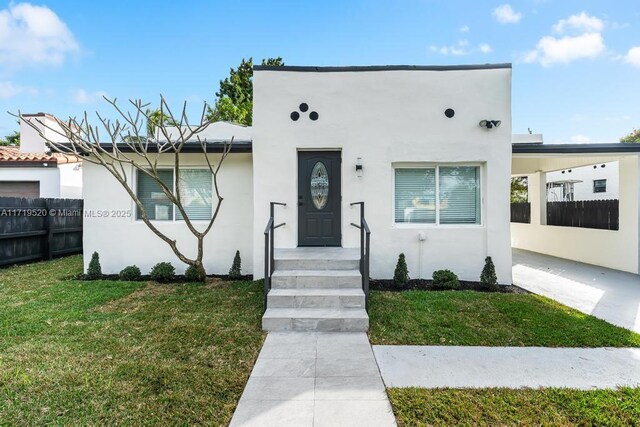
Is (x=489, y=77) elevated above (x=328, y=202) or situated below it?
above

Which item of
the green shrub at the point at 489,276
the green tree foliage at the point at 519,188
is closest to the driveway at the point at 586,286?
the green shrub at the point at 489,276

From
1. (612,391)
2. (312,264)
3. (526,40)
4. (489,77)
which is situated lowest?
(612,391)

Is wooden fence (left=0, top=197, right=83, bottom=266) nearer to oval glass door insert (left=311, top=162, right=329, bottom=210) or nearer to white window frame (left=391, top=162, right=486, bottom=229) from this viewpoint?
oval glass door insert (left=311, top=162, right=329, bottom=210)

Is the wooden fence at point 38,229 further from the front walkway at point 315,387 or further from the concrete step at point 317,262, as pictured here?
the front walkway at point 315,387

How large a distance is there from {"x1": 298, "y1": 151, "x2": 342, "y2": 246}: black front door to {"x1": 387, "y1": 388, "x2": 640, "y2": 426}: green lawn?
13.7 ft

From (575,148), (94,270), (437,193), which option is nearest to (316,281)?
(437,193)

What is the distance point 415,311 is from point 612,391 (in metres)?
2.35

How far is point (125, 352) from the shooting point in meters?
3.71

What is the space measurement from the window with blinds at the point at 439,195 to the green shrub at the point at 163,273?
5.04m

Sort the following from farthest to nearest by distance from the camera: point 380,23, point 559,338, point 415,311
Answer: point 380,23
point 415,311
point 559,338

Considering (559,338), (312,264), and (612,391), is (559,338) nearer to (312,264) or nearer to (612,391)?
(612,391)

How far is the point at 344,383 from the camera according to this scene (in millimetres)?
3135

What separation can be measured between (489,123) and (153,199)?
757cm

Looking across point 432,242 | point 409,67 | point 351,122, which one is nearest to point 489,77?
point 409,67
